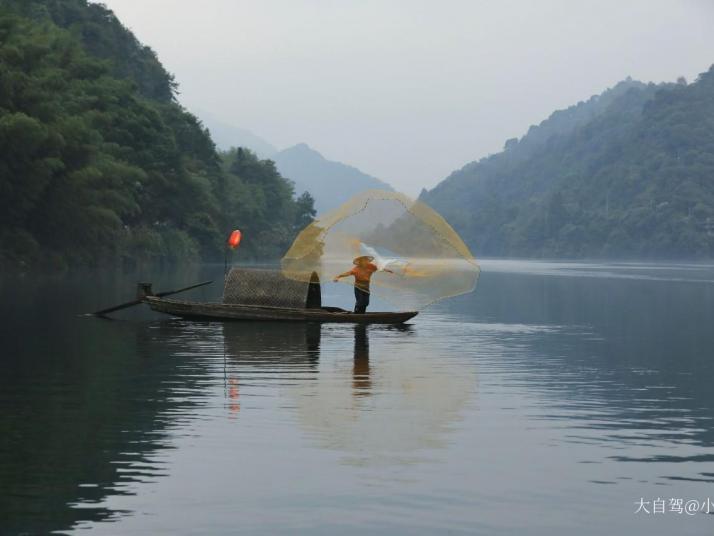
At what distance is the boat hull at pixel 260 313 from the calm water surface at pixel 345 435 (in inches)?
96.9

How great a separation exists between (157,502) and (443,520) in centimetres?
266

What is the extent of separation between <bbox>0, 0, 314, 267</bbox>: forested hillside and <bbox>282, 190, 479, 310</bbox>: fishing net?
28835 millimetres

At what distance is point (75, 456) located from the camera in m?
12.1

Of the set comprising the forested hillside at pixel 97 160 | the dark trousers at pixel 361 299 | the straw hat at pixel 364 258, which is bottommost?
the dark trousers at pixel 361 299

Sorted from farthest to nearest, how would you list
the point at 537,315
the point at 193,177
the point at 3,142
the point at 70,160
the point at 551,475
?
the point at 193,177, the point at 70,160, the point at 3,142, the point at 537,315, the point at 551,475

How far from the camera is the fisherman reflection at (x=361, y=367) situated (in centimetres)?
1818

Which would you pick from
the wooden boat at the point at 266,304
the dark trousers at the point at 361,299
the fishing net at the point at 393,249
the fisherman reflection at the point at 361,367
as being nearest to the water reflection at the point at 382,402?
the fisherman reflection at the point at 361,367

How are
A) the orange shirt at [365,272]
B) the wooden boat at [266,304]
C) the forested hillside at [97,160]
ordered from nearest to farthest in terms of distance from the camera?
the wooden boat at [266,304] < the orange shirt at [365,272] < the forested hillside at [97,160]

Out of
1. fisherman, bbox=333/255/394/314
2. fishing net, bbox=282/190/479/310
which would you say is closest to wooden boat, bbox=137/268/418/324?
fishing net, bbox=282/190/479/310

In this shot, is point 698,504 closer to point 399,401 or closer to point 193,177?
point 399,401

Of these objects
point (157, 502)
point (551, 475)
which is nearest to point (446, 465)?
point (551, 475)

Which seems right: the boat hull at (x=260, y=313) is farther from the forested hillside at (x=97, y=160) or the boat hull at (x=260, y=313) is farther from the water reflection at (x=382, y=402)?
the forested hillside at (x=97, y=160)

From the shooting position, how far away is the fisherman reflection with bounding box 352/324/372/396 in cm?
1818

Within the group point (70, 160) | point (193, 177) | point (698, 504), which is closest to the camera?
point (698, 504)
